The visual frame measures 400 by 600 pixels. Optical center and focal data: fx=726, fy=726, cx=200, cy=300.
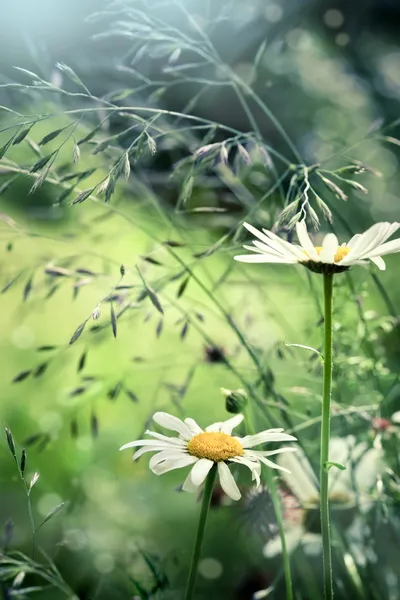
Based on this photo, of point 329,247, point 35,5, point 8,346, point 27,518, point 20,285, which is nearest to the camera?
point 329,247

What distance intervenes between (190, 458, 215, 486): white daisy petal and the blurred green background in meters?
0.10

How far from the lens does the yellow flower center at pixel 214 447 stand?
1.11ft

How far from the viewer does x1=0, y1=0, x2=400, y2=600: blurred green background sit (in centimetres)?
54

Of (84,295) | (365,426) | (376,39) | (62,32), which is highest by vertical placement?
(62,32)

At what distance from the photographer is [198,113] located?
1.40m

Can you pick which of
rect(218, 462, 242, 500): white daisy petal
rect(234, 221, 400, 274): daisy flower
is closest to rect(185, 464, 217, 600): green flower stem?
rect(218, 462, 242, 500): white daisy petal

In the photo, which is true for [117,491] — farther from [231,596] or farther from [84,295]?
[84,295]

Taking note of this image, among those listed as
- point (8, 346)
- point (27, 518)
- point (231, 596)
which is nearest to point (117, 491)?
point (27, 518)

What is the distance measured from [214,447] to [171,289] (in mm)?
986

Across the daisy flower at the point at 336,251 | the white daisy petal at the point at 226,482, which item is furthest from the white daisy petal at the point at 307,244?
the white daisy petal at the point at 226,482

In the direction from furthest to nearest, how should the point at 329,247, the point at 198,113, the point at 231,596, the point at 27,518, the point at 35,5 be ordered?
1. the point at 198,113
2. the point at 35,5
3. the point at 27,518
4. the point at 231,596
5. the point at 329,247

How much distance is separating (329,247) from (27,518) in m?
0.56

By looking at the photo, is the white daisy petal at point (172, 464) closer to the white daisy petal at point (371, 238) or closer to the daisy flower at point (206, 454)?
the daisy flower at point (206, 454)

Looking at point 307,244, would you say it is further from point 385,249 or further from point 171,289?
point 171,289
